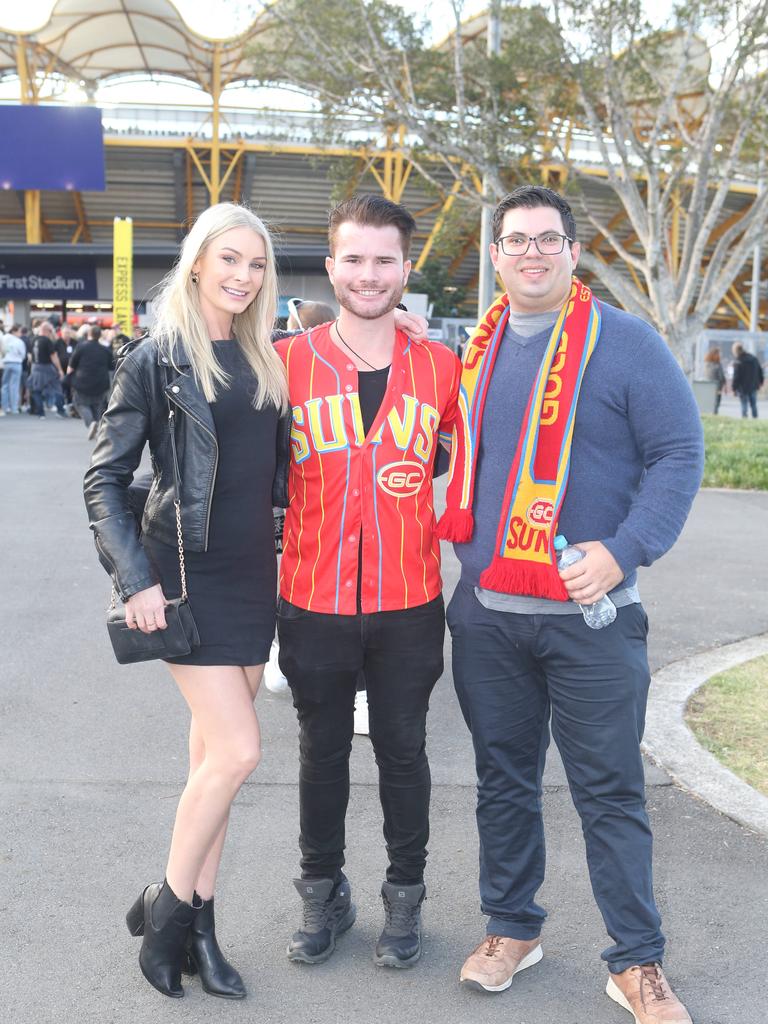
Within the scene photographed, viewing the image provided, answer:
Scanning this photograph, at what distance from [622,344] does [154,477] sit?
4.21 feet

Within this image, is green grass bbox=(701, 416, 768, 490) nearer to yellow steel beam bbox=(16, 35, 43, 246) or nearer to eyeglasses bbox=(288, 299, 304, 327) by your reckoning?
eyeglasses bbox=(288, 299, 304, 327)

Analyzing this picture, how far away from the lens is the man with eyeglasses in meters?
2.86

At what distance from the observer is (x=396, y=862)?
3.21 m

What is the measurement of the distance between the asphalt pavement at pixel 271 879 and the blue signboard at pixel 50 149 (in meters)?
29.6

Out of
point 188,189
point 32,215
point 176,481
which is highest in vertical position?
point 188,189

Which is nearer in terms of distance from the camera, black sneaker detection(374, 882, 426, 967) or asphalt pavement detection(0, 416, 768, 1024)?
asphalt pavement detection(0, 416, 768, 1024)

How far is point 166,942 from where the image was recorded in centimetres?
293

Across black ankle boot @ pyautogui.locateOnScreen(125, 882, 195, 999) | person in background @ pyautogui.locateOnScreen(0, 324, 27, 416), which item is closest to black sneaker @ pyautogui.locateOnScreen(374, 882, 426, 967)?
black ankle boot @ pyautogui.locateOnScreen(125, 882, 195, 999)

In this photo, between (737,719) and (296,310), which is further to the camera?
(296,310)

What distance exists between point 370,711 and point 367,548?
495 millimetres

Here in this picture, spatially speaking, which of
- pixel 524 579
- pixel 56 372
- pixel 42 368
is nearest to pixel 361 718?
pixel 524 579

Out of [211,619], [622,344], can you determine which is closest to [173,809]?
[211,619]

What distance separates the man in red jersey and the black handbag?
338 millimetres

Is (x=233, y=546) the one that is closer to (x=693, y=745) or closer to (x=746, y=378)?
(x=693, y=745)
